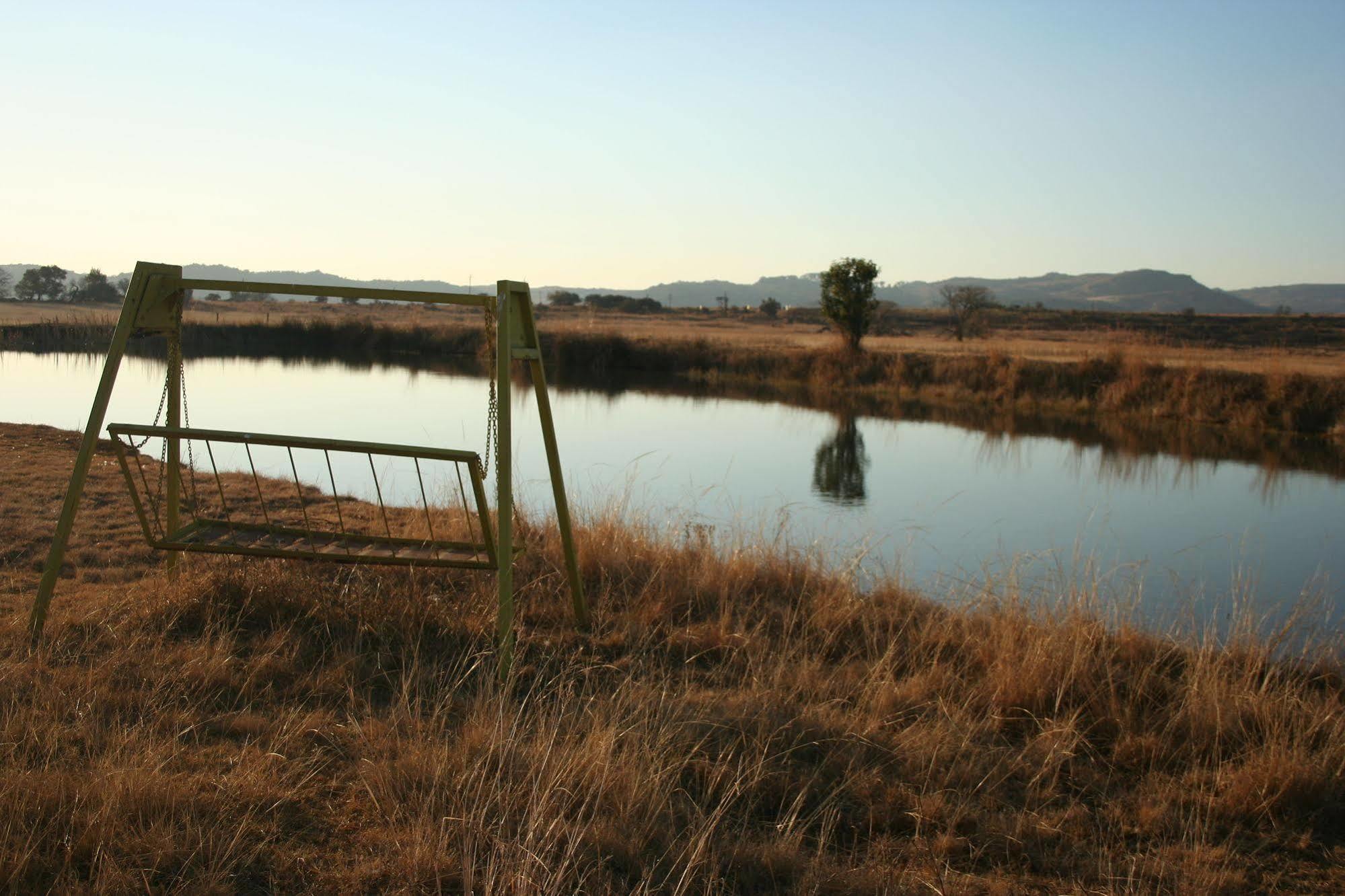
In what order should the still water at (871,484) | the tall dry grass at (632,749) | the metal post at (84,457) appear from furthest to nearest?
the still water at (871,484)
the metal post at (84,457)
the tall dry grass at (632,749)

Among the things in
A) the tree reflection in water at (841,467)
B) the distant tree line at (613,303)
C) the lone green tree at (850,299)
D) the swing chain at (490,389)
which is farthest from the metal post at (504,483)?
the distant tree line at (613,303)

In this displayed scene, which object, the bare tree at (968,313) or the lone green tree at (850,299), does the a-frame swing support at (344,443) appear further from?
the bare tree at (968,313)

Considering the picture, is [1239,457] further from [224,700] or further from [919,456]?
[224,700]

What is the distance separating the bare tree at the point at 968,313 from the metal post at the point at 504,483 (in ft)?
120

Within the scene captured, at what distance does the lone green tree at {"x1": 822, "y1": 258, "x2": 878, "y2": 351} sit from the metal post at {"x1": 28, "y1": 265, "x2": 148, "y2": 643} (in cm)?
2580

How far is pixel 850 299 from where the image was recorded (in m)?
29.3

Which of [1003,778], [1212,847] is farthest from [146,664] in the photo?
[1212,847]

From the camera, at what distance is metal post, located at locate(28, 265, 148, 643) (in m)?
4.30

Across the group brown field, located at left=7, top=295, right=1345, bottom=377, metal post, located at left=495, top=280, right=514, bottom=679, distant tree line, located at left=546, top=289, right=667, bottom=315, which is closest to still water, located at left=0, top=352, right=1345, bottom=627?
metal post, located at left=495, top=280, right=514, bottom=679

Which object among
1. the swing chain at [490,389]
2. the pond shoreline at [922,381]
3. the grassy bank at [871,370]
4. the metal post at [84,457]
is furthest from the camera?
the grassy bank at [871,370]

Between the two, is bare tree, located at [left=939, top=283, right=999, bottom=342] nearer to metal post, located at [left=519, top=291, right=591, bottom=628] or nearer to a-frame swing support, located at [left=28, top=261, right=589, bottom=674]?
metal post, located at [left=519, top=291, right=591, bottom=628]

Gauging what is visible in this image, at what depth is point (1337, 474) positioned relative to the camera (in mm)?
16734

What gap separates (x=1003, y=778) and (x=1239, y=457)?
17.0 m

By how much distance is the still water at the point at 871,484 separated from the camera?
821 cm
